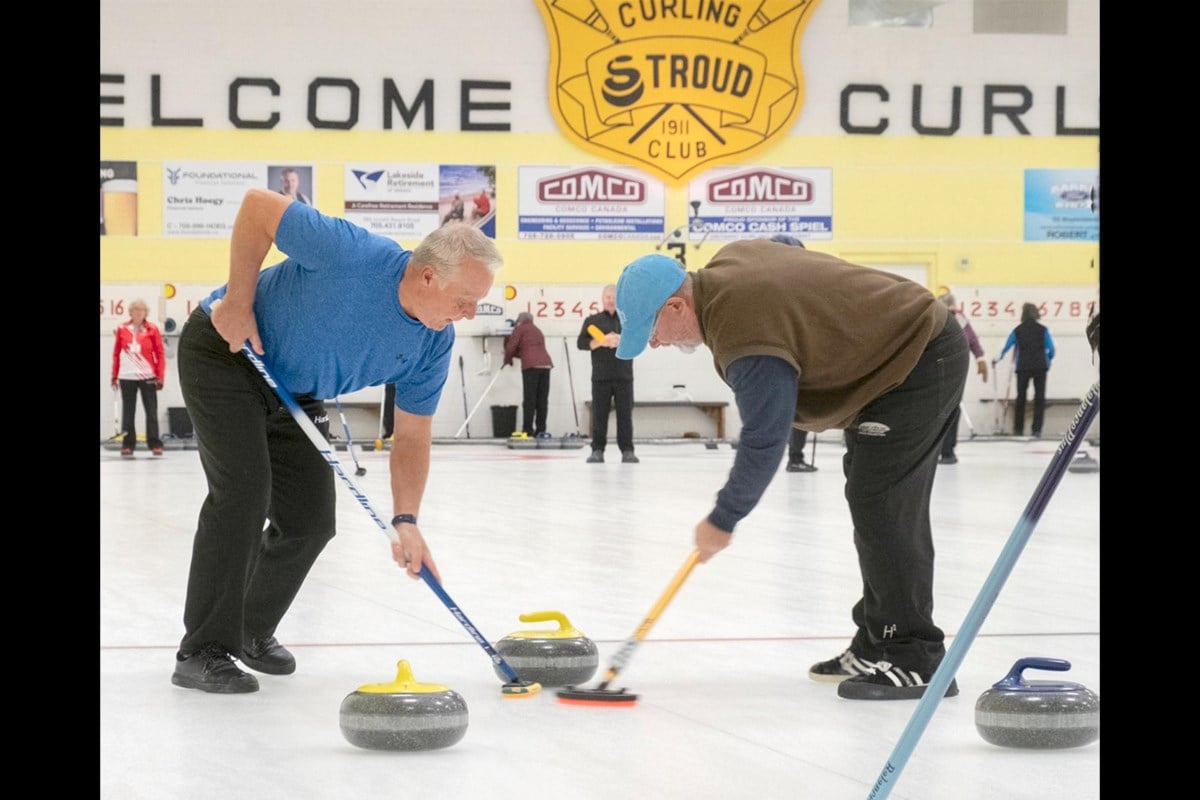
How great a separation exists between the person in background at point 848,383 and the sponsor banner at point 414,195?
14.4 m

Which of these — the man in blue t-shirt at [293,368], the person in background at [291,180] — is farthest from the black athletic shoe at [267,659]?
the person in background at [291,180]

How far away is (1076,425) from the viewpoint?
2029 millimetres

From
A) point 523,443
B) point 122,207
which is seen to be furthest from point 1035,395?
point 122,207

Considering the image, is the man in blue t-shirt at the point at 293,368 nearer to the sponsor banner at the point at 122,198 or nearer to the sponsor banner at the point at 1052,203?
the sponsor banner at the point at 122,198

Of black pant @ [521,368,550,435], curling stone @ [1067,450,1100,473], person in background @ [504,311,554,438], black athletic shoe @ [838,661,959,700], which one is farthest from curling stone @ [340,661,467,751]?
black pant @ [521,368,550,435]

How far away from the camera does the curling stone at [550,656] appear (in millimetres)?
3635

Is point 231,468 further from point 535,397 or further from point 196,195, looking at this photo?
point 196,195

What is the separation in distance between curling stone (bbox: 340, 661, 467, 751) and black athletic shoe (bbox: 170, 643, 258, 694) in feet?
2.30

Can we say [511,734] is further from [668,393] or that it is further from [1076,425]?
[668,393]

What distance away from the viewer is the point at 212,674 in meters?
3.55

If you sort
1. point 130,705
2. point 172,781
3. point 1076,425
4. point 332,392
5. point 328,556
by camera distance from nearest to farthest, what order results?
point 1076,425 < point 172,781 < point 130,705 < point 332,392 < point 328,556

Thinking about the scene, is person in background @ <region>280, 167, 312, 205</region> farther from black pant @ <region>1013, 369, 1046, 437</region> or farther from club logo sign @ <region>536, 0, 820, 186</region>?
black pant @ <region>1013, 369, 1046, 437</region>
